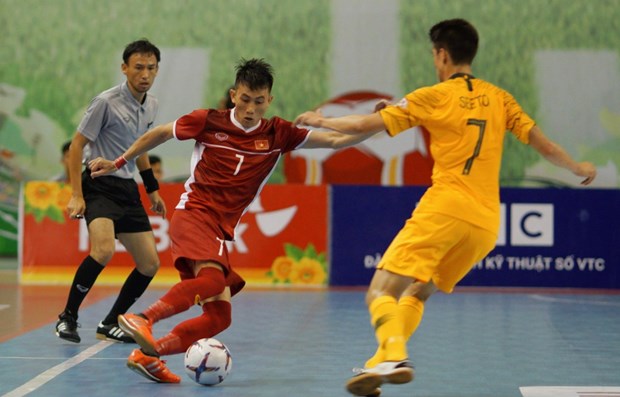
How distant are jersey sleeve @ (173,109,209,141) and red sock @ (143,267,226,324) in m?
0.82

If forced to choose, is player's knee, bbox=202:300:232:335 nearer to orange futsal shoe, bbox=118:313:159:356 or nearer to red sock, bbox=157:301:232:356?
red sock, bbox=157:301:232:356

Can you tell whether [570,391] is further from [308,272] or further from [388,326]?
[308,272]

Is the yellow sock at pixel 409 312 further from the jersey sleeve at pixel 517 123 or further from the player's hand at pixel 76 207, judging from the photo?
the player's hand at pixel 76 207

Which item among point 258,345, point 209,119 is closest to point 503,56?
point 258,345

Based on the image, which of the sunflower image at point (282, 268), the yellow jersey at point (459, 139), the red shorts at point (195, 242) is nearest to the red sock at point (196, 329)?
the red shorts at point (195, 242)

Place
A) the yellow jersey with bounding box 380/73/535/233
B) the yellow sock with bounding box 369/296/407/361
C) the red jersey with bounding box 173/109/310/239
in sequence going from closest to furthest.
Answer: the yellow sock with bounding box 369/296/407/361 → the yellow jersey with bounding box 380/73/535/233 → the red jersey with bounding box 173/109/310/239

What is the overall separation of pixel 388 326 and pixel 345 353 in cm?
205

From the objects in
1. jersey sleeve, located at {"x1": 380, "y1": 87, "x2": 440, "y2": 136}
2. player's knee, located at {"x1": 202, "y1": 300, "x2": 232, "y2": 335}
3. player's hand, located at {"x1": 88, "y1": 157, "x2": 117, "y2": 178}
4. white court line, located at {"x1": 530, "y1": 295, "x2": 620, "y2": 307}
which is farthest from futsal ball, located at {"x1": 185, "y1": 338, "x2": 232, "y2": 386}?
white court line, located at {"x1": 530, "y1": 295, "x2": 620, "y2": 307}

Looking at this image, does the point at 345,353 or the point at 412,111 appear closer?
the point at 412,111

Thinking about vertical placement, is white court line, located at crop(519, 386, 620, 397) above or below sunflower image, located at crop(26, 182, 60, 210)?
below

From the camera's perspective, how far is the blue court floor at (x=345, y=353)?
235 inches

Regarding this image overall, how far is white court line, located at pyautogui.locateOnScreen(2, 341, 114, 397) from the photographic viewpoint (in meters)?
5.80

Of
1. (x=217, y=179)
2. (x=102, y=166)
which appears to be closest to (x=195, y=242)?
(x=217, y=179)

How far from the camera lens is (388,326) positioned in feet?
17.5
